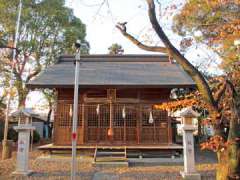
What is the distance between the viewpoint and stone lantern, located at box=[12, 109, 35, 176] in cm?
916

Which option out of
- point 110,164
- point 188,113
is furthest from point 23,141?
point 188,113

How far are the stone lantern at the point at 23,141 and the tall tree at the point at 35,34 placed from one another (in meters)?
11.4

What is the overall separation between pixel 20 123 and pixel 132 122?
5850mm

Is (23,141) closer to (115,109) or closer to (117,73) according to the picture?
(115,109)

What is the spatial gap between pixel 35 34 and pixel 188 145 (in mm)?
17388

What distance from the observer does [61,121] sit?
44.4ft

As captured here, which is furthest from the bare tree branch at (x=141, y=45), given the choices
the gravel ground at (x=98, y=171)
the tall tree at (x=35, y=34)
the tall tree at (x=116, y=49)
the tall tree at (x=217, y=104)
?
the tall tree at (x=116, y=49)

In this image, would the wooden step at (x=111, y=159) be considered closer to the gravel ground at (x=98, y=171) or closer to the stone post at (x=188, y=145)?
the gravel ground at (x=98, y=171)

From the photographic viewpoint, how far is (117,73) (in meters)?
15.2

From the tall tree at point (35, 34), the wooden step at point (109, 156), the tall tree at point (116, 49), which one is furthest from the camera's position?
the tall tree at point (116, 49)

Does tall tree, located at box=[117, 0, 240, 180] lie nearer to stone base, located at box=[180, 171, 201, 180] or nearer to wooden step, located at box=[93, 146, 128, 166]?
stone base, located at box=[180, 171, 201, 180]

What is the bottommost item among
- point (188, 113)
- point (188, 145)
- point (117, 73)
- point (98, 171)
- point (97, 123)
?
point (98, 171)

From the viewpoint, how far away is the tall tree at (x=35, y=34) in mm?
20911

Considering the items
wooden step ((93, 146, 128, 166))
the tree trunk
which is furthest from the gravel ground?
the tree trunk
